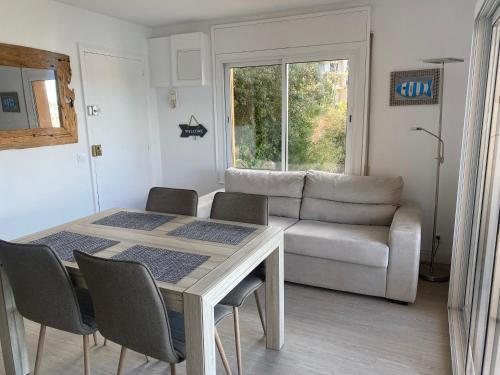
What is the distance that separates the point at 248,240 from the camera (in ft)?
6.95

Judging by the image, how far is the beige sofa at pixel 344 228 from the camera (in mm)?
Result: 2865

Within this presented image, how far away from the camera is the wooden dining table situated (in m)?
1.56

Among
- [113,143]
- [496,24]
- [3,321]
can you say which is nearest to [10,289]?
[3,321]

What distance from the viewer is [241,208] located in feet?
8.59

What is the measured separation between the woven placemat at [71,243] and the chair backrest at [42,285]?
0.15m

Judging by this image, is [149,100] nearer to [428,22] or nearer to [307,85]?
[307,85]

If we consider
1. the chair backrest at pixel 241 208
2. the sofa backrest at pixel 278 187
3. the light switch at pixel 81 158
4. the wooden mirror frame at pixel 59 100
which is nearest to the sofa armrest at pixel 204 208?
the sofa backrest at pixel 278 187

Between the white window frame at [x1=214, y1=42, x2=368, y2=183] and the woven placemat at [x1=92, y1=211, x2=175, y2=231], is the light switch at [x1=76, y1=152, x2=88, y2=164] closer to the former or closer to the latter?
the woven placemat at [x1=92, y1=211, x2=175, y2=231]

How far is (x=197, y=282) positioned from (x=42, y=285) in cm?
77

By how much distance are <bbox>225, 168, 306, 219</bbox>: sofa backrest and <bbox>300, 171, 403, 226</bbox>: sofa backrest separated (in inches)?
3.2

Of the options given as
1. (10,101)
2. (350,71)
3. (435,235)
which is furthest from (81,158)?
(435,235)

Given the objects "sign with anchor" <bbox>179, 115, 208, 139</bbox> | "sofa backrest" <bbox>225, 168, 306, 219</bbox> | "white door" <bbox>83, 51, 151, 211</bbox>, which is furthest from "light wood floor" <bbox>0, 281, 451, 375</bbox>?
"sign with anchor" <bbox>179, 115, 208, 139</bbox>

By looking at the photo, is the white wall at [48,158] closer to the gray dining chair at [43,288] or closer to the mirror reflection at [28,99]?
the mirror reflection at [28,99]

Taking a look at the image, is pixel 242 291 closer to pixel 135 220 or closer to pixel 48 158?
pixel 135 220
